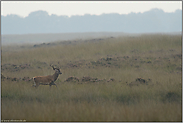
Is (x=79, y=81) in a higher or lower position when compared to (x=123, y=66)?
lower

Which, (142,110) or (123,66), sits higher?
(123,66)

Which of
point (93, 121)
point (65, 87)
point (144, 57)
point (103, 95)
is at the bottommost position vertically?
point (93, 121)

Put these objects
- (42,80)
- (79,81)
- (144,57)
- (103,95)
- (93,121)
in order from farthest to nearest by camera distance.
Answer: (144,57)
(79,81)
(42,80)
(103,95)
(93,121)

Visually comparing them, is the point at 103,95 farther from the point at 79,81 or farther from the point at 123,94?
the point at 79,81

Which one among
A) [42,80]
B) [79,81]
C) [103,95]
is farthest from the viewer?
[79,81]

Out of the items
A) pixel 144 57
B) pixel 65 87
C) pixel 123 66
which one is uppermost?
pixel 144 57

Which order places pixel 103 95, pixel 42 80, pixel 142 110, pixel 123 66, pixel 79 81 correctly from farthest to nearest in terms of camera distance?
pixel 123 66
pixel 79 81
pixel 42 80
pixel 103 95
pixel 142 110

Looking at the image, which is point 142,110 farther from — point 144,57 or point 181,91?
point 144,57

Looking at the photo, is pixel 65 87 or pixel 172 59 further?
pixel 172 59

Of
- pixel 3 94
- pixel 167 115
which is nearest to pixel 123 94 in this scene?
pixel 167 115

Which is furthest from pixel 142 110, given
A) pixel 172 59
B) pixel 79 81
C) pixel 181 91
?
pixel 172 59

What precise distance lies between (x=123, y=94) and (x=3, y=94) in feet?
16.3

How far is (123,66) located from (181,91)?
5.86m

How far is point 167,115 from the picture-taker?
5.15 metres
